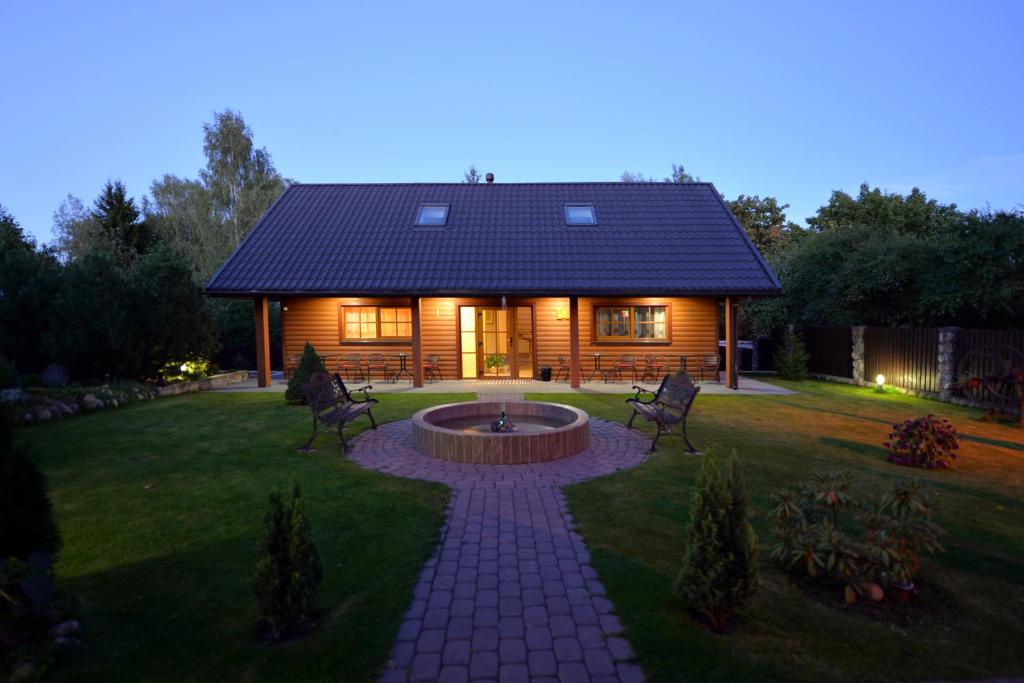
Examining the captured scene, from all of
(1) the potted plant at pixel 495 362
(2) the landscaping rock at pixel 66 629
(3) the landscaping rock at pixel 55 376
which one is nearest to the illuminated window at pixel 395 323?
(1) the potted plant at pixel 495 362

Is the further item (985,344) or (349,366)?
(349,366)

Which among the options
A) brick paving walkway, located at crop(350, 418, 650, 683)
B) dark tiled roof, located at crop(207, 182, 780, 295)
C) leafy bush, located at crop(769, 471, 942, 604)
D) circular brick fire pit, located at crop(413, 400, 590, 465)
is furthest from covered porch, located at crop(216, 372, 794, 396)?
leafy bush, located at crop(769, 471, 942, 604)

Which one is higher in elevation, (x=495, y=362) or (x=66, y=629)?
(x=495, y=362)

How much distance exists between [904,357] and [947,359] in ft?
4.51

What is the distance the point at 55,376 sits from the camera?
12.1m

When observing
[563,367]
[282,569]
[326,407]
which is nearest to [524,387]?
[563,367]

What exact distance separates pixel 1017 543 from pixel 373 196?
18.4 metres

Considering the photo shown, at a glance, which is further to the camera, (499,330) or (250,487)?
(499,330)

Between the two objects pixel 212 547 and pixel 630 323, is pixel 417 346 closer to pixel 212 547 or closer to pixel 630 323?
pixel 630 323

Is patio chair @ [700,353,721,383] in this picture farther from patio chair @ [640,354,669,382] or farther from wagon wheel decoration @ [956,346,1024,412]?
wagon wheel decoration @ [956,346,1024,412]

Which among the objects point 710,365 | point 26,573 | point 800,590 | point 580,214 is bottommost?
point 800,590

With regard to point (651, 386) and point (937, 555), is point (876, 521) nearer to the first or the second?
point (937, 555)

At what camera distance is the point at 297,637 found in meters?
3.09

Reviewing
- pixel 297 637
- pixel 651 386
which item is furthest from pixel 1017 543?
pixel 651 386
